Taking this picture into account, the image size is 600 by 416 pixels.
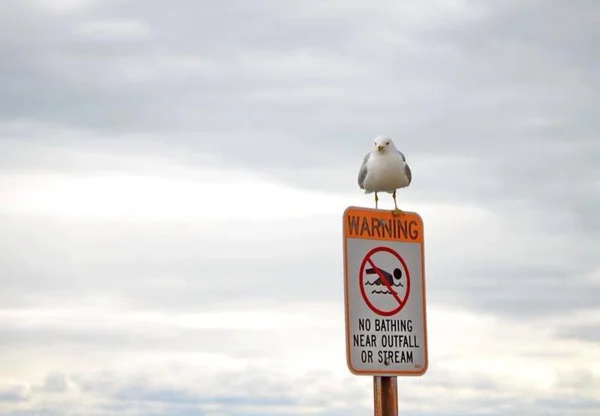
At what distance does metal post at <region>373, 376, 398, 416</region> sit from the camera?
11.1m

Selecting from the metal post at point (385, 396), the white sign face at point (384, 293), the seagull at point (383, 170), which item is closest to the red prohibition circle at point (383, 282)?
the white sign face at point (384, 293)

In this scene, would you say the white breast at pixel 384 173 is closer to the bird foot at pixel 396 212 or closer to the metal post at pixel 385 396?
the bird foot at pixel 396 212

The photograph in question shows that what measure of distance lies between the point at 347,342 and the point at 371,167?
3641 mm

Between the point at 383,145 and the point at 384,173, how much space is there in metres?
0.49

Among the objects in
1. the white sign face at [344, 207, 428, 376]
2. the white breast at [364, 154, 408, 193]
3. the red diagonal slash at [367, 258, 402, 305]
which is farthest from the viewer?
the white breast at [364, 154, 408, 193]

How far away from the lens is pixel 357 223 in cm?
1123

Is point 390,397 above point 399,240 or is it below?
below

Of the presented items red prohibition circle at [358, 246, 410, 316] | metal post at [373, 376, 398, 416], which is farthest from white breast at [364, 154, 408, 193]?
metal post at [373, 376, 398, 416]

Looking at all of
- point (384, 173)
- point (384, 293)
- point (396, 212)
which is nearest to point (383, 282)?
point (384, 293)

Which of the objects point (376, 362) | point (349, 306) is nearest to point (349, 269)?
point (349, 306)

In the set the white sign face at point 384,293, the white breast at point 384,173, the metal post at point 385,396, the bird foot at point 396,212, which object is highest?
the white breast at point 384,173

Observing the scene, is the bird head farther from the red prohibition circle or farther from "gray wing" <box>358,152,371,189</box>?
the red prohibition circle

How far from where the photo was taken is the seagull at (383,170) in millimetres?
13609

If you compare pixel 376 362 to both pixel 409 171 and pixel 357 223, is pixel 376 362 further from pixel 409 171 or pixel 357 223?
pixel 409 171
